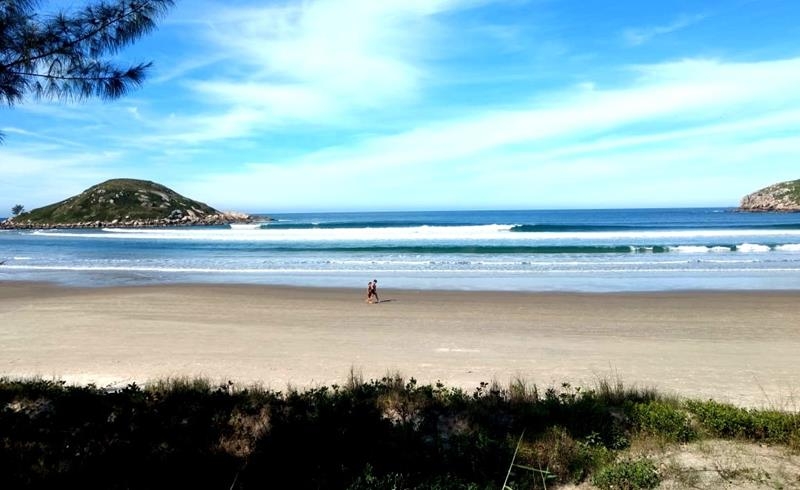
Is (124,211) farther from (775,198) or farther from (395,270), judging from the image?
(775,198)

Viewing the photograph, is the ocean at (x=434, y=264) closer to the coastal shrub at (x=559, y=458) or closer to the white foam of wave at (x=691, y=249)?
the white foam of wave at (x=691, y=249)

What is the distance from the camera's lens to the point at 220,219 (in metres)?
83.3

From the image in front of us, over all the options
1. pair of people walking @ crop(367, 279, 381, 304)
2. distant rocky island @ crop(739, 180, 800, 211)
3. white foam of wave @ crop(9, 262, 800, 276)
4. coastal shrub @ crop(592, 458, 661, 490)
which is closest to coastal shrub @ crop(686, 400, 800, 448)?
coastal shrub @ crop(592, 458, 661, 490)

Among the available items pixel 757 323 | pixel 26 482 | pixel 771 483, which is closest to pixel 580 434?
pixel 771 483

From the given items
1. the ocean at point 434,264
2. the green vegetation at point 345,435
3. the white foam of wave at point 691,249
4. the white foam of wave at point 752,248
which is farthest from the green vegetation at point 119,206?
the green vegetation at point 345,435

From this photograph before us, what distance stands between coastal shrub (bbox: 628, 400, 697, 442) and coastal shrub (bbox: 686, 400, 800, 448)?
0.66ft

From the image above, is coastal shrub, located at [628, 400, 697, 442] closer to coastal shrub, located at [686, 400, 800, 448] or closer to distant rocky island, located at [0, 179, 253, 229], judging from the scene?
coastal shrub, located at [686, 400, 800, 448]

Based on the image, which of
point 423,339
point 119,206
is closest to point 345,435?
point 423,339

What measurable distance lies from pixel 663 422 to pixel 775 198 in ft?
417

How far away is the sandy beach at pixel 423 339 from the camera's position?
8.69 metres

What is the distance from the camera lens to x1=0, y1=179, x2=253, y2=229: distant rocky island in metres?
Answer: 76.5

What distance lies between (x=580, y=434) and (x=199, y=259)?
29761mm

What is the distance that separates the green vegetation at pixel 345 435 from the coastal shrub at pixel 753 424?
0.01 meters

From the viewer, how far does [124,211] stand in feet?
259
